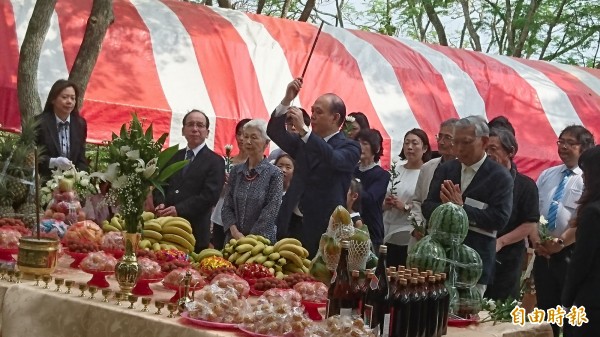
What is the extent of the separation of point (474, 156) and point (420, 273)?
1.81 meters

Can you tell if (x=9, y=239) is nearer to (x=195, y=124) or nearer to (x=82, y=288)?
(x=82, y=288)

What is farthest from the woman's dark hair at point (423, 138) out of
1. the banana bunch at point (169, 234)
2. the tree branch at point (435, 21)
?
the tree branch at point (435, 21)

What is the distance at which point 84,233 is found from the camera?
15.1 ft

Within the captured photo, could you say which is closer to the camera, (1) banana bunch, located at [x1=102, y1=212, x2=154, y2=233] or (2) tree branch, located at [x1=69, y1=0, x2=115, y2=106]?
(1) banana bunch, located at [x1=102, y1=212, x2=154, y2=233]

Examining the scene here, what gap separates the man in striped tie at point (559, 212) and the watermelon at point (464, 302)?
7.11 ft

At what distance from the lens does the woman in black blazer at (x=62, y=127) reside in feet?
20.5

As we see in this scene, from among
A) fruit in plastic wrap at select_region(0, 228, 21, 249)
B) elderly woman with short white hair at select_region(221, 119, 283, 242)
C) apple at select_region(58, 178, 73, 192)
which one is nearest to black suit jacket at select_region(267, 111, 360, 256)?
elderly woman with short white hair at select_region(221, 119, 283, 242)

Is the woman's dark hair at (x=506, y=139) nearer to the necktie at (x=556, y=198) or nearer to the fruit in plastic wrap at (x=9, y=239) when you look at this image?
the necktie at (x=556, y=198)

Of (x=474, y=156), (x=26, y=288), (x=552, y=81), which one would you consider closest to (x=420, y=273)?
(x=26, y=288)

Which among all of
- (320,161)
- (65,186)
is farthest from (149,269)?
(320,161)

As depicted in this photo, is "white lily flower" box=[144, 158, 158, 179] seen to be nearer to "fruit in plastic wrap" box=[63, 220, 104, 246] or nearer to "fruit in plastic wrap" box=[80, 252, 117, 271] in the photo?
"fruit in plastic wrap" box=[80, 252, 117, 271]

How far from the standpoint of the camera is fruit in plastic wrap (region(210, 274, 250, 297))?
3.66 m

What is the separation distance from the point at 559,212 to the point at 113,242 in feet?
10.2

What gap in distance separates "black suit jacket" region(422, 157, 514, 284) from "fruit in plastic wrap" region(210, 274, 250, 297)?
5.04ft
